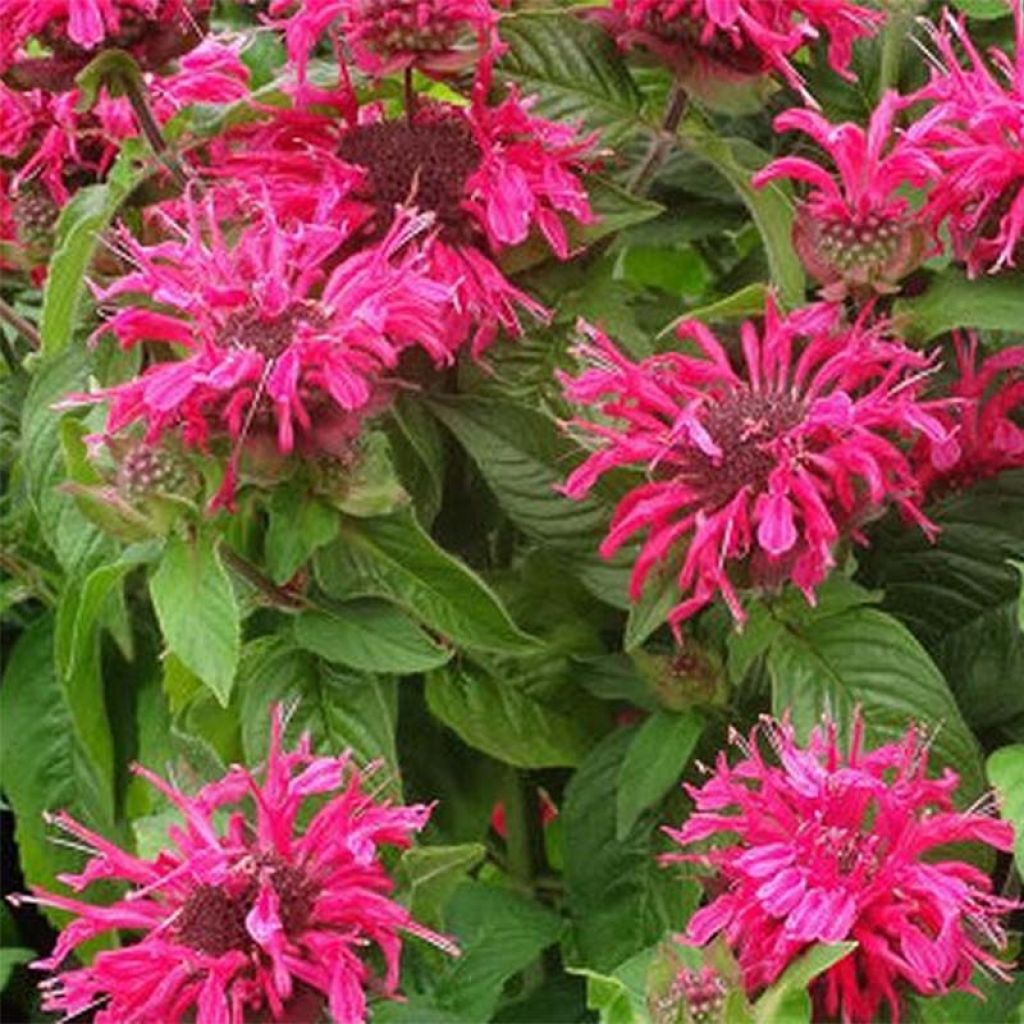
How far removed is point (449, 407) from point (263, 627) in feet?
0.54

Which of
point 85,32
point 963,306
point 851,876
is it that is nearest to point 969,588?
point 963,306

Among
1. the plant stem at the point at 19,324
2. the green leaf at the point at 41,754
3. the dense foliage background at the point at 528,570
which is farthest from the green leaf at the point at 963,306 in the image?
the green leaf at the point at 41,754

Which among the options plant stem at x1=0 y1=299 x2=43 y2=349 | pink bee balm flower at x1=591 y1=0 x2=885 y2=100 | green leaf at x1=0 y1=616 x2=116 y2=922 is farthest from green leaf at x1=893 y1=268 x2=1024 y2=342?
green leaf at x1=0 y1=616 x2=116 y2=922

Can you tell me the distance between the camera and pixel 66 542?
1342mm

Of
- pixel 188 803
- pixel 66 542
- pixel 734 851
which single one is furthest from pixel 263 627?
pixel 734 851

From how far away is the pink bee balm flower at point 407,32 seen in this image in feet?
4.13

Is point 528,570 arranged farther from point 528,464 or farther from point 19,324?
point 19,324

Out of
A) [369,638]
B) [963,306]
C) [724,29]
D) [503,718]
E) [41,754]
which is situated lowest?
[41,754]

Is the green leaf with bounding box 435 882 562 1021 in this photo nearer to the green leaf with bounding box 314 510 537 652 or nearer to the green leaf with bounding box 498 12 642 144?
the green leaf with bounding box 314 510 537 652

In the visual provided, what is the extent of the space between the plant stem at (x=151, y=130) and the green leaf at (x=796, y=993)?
1.72 feet

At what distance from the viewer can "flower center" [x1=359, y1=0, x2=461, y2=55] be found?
126cm

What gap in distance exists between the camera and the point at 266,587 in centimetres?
127

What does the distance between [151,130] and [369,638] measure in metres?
0.30

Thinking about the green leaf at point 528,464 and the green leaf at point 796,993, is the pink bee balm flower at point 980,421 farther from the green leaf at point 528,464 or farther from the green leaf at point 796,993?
the green leaf at point 796,993
